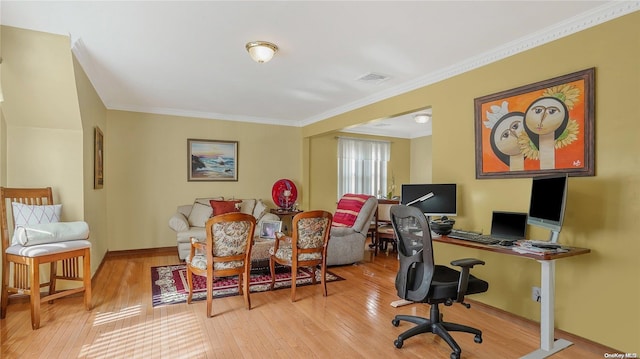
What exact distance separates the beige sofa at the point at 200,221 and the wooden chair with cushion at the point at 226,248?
3.30 feet

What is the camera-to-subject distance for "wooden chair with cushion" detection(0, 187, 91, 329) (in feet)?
9.02

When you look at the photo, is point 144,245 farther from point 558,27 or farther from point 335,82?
point 558,27

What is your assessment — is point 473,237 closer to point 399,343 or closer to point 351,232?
point 399,343

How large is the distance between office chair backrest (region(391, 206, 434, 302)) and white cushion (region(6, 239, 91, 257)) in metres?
2.84

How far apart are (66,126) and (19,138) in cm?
42

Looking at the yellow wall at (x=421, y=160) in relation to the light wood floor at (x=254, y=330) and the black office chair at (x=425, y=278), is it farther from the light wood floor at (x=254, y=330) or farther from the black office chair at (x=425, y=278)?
the black office chair at (x=425, y=278)

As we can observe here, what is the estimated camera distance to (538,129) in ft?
9.28

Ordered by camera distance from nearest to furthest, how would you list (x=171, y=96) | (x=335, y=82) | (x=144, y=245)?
1. (x=335, y=82)
2. (x=171, y=96)
3. (x=144, y=245)

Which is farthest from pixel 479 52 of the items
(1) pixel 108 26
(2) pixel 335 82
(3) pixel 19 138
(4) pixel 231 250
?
(3) pixel 19 138

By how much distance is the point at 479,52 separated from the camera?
10.6ft

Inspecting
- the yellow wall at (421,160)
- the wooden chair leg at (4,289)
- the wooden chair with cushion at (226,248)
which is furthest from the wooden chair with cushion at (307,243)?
the yellow wall at (421,160)

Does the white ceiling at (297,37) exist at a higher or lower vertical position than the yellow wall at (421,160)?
higher

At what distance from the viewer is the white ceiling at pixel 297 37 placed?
95.7 inches

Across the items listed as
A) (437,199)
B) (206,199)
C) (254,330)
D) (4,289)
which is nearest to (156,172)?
(206,199)
